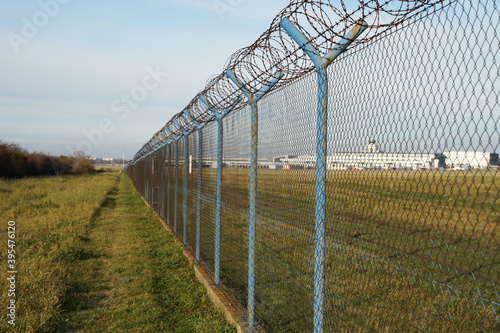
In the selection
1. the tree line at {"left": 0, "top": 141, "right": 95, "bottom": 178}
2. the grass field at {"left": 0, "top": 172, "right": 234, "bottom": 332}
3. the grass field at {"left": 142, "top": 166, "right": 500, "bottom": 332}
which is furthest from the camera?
the tree line at {"left": 0, "top": 141, "right": 95, "bottom": 178}

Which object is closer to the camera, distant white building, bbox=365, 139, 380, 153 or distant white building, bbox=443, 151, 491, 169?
distant white building, bbox=443, 151, 491, 169

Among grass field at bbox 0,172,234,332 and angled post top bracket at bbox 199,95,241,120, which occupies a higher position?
angled post top bracket at bbox 199,95,241,120

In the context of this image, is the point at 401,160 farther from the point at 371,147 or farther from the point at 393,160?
the point at 371,147

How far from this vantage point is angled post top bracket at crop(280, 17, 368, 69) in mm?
2231

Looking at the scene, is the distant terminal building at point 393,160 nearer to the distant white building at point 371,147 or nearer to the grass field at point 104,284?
the distant white building at point 371,147

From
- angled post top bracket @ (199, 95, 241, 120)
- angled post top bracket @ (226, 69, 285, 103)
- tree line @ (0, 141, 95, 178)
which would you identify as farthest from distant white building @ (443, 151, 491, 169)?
tree line @ (0, 141, 95, 178)

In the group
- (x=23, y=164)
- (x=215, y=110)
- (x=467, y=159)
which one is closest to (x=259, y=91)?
(x=215, y=110)

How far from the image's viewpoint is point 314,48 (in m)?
2.65

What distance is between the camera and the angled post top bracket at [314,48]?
223cm

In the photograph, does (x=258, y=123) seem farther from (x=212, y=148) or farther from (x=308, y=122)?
(x=212, y=148)

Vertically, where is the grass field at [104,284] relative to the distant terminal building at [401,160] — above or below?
below

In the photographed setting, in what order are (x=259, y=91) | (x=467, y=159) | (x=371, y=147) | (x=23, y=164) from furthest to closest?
1. (x=23, y=164)
2. (x=259, y=91)
3. (x=371, y=147)
4. (x=467, y=159)

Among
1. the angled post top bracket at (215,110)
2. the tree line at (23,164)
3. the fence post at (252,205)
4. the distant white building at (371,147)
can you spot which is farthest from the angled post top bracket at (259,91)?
the tree line at (23,164)

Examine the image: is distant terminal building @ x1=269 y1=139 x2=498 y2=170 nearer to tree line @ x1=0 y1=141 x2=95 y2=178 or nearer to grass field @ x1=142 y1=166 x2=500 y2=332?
grass field @ x1=142 y1=166 x2=500 y2=332
